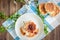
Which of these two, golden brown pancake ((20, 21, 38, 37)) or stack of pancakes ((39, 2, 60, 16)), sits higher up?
stack of pancakes ((39, 2, 60, 16))

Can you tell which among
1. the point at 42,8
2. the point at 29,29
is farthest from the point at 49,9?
the point at 29,29

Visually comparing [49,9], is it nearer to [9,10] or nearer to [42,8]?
[42,8]

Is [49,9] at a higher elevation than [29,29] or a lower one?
higher

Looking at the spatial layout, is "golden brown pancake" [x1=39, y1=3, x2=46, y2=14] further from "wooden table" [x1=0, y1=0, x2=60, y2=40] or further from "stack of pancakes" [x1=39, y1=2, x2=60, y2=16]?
"wooden table" [x1=0, y1=0, x2=60, y2=40]

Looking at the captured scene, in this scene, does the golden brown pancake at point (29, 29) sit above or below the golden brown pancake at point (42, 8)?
below

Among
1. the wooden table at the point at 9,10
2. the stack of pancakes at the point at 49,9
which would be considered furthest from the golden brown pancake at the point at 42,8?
the wooden table at the point at 9,10

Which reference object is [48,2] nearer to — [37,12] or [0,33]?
[37,12]

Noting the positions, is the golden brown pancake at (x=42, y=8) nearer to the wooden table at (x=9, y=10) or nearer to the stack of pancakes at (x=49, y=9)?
the stack of pancakes at (x=49, y=9)

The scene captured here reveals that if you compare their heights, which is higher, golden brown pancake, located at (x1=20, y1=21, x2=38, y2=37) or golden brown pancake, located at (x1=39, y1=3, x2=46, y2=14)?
golden brown pancake, located at (x1=39, y1=3, x2=46, y2=14)

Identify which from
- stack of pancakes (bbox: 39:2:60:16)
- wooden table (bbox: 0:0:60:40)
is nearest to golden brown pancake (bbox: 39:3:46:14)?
stack of pancakes (bbox: 39:2:60:16)

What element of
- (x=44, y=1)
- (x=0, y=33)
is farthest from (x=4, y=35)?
(x=44, y=1)
